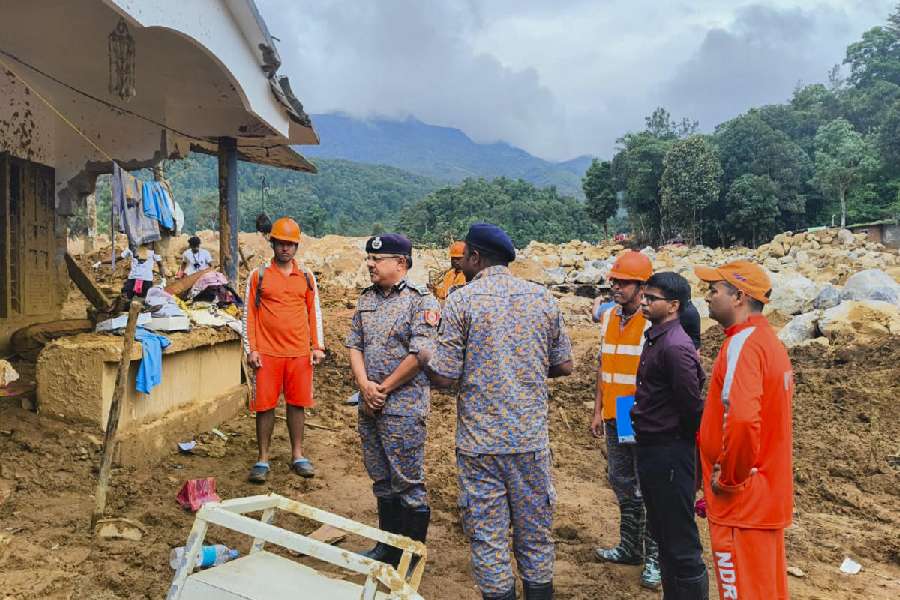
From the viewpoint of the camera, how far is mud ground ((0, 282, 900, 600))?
353 cm

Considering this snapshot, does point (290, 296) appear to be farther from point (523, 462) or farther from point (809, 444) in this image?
point (809, 444)

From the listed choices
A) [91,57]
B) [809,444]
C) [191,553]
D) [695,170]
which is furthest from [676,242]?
[191,553]

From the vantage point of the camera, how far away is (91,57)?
6223 millimetres

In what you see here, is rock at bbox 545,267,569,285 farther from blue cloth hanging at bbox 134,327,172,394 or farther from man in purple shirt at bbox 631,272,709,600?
man in purple shirt at bbox 631,272,709,600

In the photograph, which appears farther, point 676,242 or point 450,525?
point 676,242

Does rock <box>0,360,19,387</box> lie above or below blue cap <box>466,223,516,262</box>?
below

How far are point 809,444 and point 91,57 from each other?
8336 mm

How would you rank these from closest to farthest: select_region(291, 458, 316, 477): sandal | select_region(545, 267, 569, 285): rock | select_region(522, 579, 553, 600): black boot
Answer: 1. select_region(522, 579, 553, 600): black boot
2. select_region(291, 458, 316, 477): sandal
3. select_region(545, 267, 569, 285): rock

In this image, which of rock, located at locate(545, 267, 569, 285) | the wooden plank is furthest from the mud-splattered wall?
rock, located at locate(545, 267, 569, 285)

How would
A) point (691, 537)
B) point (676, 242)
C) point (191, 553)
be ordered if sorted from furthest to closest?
1. point (676, 242)
2. point (691, 537)
3. point (191, 553)

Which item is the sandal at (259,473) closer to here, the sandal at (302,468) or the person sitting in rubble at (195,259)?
the sandal at (302,468)

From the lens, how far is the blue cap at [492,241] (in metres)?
2.85

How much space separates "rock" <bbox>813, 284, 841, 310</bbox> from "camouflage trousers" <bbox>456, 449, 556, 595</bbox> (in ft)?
39.2

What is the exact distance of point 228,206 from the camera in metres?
7.46
